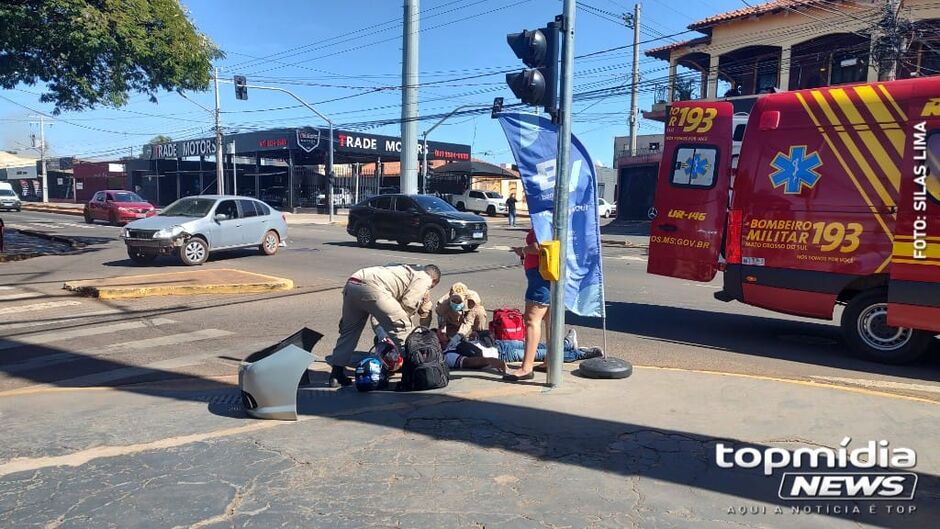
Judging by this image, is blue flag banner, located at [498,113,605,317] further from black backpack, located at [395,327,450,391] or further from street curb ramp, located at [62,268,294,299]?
street curb ramp, located at [62,268,294,299]

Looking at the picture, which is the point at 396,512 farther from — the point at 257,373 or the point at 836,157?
the point at 836,157

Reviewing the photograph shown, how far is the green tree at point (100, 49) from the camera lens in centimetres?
1348

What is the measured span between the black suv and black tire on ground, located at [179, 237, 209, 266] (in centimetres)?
550

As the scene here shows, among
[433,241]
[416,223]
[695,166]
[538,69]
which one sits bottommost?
[433,241]

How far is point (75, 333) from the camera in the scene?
27.3ft

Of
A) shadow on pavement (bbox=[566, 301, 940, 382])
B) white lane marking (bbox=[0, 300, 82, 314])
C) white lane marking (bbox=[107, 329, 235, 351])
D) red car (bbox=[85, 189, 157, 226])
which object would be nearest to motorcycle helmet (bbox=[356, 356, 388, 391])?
white lane marking (bbox=[107, 329, 235, 351])

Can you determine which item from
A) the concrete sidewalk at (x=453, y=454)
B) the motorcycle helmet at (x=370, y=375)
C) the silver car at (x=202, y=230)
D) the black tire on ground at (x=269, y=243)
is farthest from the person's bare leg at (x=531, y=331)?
the black tire on ground at (x=269, y=243)

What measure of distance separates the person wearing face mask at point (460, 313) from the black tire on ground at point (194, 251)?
1060 centimetres

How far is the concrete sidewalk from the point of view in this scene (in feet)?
11.3

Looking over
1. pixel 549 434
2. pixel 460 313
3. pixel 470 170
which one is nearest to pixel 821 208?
pixel 460 313

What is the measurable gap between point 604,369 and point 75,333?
6.69m

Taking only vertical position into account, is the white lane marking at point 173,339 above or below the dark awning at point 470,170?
below

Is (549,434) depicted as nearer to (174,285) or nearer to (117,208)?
(174,285)

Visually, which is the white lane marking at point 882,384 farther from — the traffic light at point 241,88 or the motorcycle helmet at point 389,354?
the traffic light at point 241,88
